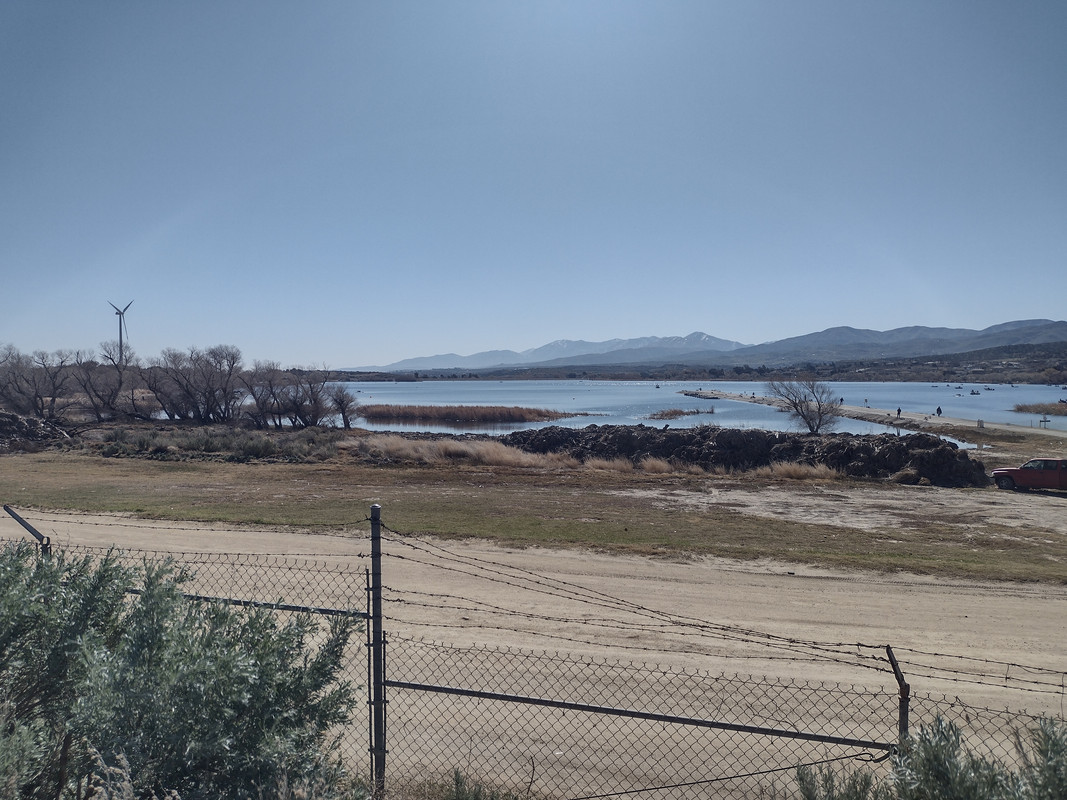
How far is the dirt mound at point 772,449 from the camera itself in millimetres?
27891

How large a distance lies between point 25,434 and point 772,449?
147ft

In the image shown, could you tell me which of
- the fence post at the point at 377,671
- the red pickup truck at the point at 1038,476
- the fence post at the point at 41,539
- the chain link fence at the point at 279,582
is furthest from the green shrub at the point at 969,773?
the red pickup truck at the point at 1038,476

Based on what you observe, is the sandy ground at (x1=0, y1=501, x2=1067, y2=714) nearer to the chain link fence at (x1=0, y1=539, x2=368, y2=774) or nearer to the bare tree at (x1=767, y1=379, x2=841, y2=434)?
the chain link fence at (x1=0, y1=539, x2=368, y2=774)

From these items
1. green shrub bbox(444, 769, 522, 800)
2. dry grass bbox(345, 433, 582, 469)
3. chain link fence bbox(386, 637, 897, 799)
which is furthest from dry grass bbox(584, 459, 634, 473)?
green shrub bbox(444, 769, 522, 800)

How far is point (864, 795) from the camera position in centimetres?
404

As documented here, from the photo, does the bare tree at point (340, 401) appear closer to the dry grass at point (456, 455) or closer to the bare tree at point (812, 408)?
the dry grass at point (456, 455)

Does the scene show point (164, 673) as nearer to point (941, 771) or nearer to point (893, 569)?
point (941, 771)

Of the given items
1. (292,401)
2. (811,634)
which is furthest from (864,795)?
(292,401)

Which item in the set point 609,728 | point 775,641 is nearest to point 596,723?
point 609,728

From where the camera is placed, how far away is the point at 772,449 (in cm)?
3412

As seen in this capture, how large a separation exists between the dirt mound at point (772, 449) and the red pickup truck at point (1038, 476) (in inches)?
72.5

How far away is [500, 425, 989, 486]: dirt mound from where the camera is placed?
27891mm

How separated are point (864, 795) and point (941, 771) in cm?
102

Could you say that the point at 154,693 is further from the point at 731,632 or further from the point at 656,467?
the point at 656,467
